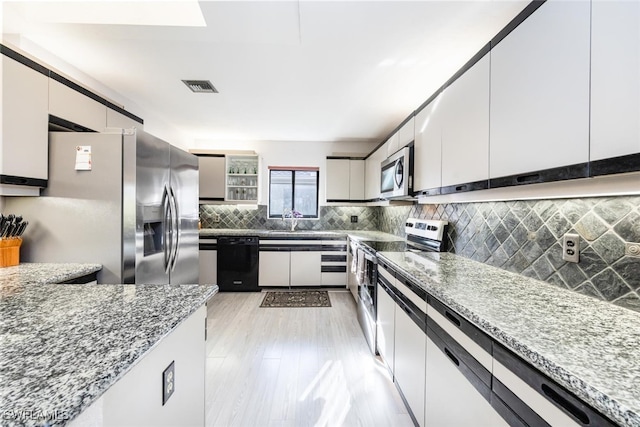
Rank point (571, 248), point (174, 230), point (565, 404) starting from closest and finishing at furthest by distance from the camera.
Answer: point (565, 404) → point (571, 248) → point (174, 230)

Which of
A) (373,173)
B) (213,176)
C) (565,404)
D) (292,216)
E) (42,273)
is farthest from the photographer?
(292,216)

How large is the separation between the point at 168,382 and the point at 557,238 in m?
1.81

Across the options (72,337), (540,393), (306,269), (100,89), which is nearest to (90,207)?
(72,337)

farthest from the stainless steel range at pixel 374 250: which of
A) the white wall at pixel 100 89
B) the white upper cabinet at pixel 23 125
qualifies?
the white wall at pixel 100 89

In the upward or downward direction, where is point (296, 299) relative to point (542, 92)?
downward

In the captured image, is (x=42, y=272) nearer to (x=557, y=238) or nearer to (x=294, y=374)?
(x=294, y=374)

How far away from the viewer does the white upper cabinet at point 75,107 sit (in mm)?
1668

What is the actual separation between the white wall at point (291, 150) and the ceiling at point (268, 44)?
61.4 inches

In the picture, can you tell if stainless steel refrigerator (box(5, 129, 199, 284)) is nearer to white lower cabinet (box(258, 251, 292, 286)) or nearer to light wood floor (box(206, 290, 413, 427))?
light wood floor (box(206, 290, 413, 427))

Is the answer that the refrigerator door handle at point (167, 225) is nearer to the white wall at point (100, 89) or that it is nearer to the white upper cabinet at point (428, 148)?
the white wall at point (100, 89)

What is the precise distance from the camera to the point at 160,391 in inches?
31.2

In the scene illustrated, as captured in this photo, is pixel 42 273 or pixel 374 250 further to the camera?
pixel 374 250

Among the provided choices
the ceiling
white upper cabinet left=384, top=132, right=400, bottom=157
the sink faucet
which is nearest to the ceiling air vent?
the ceiling

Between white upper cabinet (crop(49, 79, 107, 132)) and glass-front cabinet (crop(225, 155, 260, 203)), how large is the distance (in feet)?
6.86
